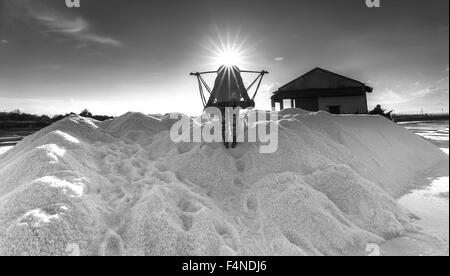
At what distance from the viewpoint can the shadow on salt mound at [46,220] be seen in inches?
124

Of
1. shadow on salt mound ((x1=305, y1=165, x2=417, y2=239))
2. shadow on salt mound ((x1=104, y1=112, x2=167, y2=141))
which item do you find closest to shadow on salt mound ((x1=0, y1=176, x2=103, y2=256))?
shadow on salt mound ((x1=305, y1=165, x2=417, y2=239))

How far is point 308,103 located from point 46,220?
17.1 meters

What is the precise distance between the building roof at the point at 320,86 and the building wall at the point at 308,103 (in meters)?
0.58

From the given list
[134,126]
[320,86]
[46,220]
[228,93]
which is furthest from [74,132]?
[320,86]

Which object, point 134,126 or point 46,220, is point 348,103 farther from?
point 46,220

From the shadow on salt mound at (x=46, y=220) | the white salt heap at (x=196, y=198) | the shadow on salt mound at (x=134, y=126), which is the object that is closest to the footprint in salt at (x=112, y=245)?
the white salt heap at (x=196, y=198)

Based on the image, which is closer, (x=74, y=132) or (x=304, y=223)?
(x=304, y=223)

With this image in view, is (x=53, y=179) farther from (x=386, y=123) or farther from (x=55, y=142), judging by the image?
(x=386, y=123)

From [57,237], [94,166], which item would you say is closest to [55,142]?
[94,166]

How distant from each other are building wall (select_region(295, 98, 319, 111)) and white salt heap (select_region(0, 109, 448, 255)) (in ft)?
Result: 33.7

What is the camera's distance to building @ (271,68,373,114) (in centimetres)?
1692

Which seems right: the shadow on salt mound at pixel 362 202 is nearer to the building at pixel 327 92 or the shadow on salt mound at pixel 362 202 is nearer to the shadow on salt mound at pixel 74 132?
the shadow on salt mound at pixel 74 132

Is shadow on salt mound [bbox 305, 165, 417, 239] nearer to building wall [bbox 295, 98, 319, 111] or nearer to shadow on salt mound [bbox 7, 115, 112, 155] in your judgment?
shadow on salt mound [bbox 7, 115, 112, 155]

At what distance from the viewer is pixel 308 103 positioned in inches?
712
